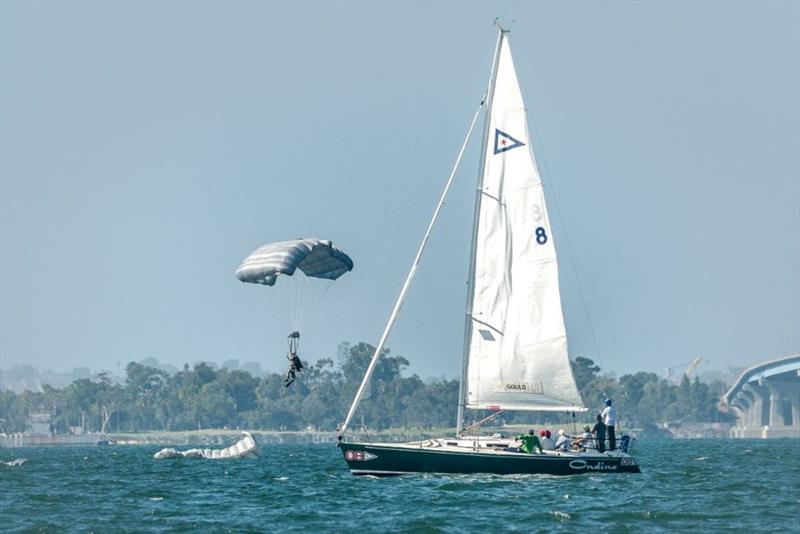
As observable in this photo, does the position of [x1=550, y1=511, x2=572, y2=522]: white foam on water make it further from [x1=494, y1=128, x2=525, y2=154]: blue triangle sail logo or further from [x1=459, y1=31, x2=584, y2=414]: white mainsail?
[x1=494, y1=128, x2=525, y2=154]: blue triangle sail logo

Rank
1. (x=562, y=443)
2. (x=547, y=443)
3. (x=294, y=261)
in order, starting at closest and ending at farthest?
(x=547, y=443), (x=562, y=443), (x=294, y=261)

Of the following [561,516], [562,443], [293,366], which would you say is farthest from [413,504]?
[293,366]

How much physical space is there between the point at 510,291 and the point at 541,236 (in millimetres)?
2506

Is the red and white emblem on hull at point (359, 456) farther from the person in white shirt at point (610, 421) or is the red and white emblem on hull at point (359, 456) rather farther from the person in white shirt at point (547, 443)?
the person in white shirt at point (610, 421)

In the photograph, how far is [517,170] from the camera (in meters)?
57.7

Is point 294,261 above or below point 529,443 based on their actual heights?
above

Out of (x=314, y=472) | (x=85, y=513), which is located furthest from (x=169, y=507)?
(x=314, y=472)

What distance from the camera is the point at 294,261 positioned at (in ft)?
217

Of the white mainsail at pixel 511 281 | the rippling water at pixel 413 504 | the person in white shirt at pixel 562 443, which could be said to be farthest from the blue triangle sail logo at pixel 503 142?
the rippling water at pixel 413 504

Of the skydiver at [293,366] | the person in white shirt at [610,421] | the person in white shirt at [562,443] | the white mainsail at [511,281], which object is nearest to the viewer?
the person in white shirt at [562,443]

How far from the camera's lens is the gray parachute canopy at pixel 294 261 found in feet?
217

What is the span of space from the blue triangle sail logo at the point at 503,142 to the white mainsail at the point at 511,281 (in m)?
0.04

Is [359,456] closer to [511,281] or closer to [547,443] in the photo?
[547,443]

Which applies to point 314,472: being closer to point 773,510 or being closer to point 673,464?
point 673,464
